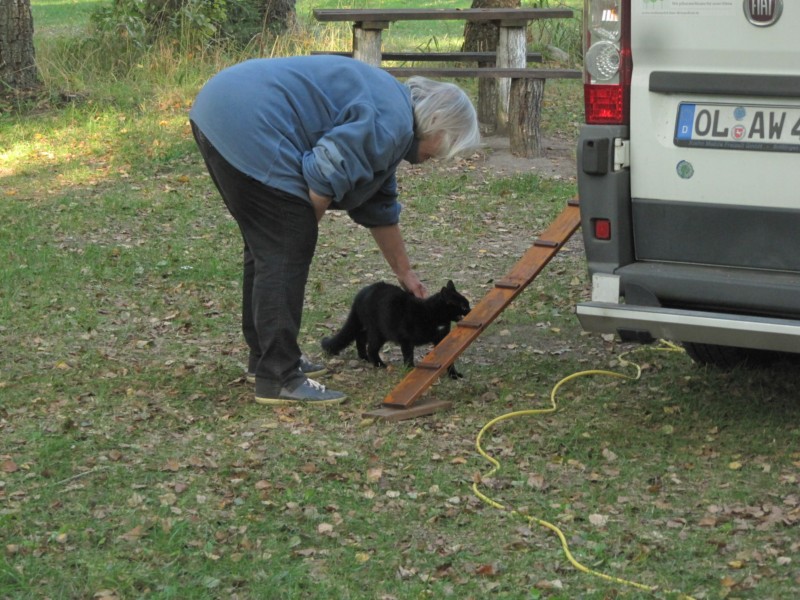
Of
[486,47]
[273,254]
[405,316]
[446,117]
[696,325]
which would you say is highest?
[446,117]

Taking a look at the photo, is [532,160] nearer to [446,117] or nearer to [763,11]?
[446,117]

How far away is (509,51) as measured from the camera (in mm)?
11664

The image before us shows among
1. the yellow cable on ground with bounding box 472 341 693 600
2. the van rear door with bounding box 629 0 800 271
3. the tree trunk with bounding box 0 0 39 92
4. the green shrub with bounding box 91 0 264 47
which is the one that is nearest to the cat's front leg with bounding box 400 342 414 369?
the yellow cable on ground with bounding box 472 341 693 600

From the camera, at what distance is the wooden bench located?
11.4 metres

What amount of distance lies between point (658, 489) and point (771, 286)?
0.95 m

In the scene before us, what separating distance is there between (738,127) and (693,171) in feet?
0.82

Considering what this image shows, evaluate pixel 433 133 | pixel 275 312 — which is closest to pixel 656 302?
pixel 433 133

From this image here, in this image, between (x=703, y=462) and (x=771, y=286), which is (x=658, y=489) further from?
(x=771, y=286)

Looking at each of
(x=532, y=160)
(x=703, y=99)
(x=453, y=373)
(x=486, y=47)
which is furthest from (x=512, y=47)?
(x=703, y=99)

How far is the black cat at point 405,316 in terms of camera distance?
634 centimetres

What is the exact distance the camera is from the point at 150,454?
5.22 m

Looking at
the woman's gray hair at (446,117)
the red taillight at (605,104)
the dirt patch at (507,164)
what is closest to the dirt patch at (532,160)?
the dirt patch at (507,164)

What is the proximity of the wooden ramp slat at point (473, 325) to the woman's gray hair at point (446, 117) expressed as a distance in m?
0.89

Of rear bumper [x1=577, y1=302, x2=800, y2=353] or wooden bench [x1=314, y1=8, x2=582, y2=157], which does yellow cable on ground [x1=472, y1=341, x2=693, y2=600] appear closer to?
rear bumper [x1=577, y1=302, x2=800, y2=353]
